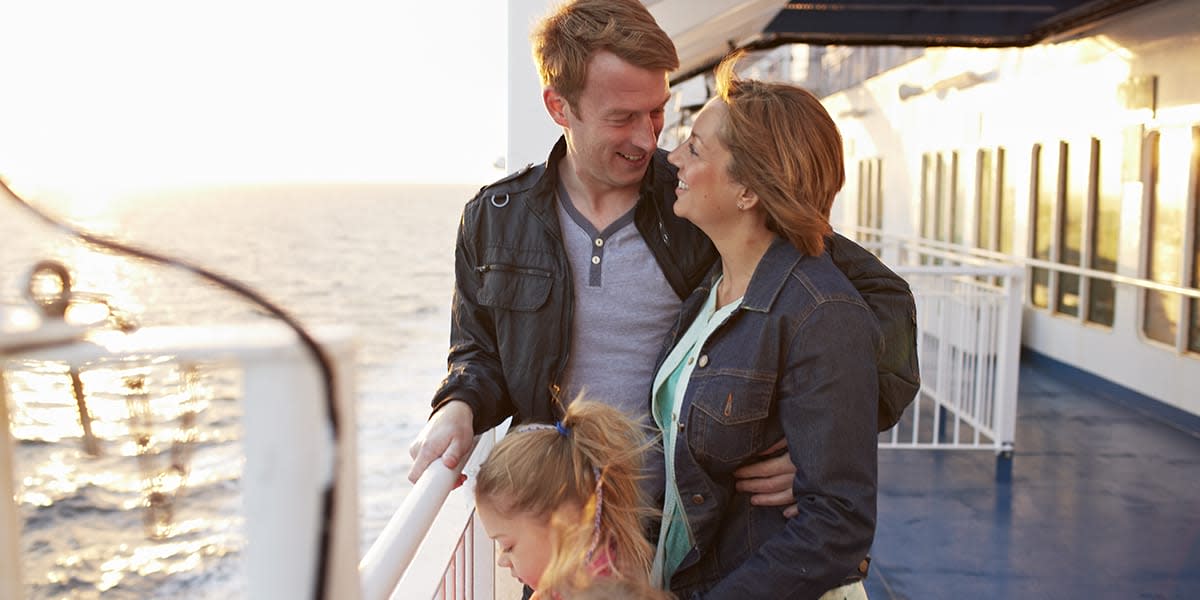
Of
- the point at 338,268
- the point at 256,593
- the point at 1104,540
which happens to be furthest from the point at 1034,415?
the point at 338,268

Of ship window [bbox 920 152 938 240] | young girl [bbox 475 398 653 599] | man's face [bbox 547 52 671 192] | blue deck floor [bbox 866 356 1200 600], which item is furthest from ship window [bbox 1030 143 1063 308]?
young girl [bbox 475 398 653 599]

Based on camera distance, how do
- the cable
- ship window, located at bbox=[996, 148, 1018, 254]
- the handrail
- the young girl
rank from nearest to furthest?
the cable, the handrail, the young girl, ship window, located at bbox=[996, 148, 1018, 254]

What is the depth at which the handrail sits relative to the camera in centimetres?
105

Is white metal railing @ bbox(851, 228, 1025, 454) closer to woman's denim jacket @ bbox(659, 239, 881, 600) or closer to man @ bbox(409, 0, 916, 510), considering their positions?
man @ bbox(409, 0, 916, 510)

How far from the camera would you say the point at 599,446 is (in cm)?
161

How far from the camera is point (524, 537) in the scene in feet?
5.33

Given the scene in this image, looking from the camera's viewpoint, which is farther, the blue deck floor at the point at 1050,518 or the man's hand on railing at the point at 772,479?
the blue deck floor at the point at 1050,518

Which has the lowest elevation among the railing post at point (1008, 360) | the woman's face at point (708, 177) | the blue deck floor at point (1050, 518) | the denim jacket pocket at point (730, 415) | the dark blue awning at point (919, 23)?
the blue deck floor at point (1050, 518)

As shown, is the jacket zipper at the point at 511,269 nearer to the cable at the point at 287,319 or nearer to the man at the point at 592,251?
the man at the point at 592,251

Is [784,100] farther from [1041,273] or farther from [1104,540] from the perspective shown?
[1041,273]

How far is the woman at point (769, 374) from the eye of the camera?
4.90 ft

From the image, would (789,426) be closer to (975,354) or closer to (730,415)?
(730,415)

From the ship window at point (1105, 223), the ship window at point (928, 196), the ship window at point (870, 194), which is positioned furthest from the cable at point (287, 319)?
the ship window at point (870, 194)

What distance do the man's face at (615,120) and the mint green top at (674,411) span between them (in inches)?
12.5
